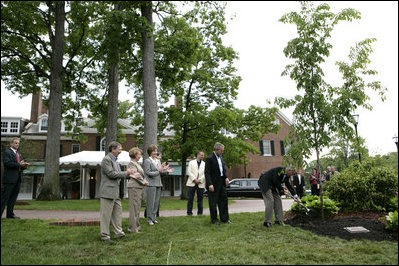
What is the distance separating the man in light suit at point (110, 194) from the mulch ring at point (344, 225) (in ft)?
12.8

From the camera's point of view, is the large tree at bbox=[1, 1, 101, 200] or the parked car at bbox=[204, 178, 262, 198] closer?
the large tree at bbox=[1, 1, 101, 200]

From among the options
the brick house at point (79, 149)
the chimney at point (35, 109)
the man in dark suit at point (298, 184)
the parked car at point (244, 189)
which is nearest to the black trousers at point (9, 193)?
the man in dark suit at point (298, 184)

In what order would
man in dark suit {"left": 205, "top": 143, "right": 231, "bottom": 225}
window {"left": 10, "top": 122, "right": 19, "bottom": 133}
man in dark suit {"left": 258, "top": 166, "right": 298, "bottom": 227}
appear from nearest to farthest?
1. man in dark suit {"left": 258, "top": 166, "right": 298, "bottom": 227}
2. man in dark suit {"left": 205, "top": 143, "right": 231, "bottom": 225}
3. window {"left": 10, "top": 122, "right": 19, "bottom": 133}

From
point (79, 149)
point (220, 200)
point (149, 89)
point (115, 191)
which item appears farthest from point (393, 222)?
point (79, 149)

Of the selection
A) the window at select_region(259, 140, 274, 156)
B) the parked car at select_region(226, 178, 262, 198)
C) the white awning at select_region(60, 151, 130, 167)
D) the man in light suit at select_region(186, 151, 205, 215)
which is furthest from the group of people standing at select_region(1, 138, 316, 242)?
the window at select_region(259, 140, 274, 156)

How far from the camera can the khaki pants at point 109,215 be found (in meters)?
5.46

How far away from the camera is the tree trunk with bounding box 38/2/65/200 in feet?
52.6

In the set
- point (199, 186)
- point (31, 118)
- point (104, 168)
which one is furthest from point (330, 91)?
point (31, 118)

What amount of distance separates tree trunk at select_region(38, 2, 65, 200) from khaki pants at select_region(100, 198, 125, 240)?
1181 centimetres

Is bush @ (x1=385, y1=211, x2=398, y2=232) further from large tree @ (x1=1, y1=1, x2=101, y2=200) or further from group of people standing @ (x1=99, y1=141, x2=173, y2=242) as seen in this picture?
large tree @ (x1=1, y1=1, x2=101, y2=200)

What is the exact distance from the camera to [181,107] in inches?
885

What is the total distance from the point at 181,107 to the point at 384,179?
1564 centimetres

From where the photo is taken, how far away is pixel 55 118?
658 inches

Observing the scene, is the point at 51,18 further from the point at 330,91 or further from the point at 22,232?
the point at 330,91
